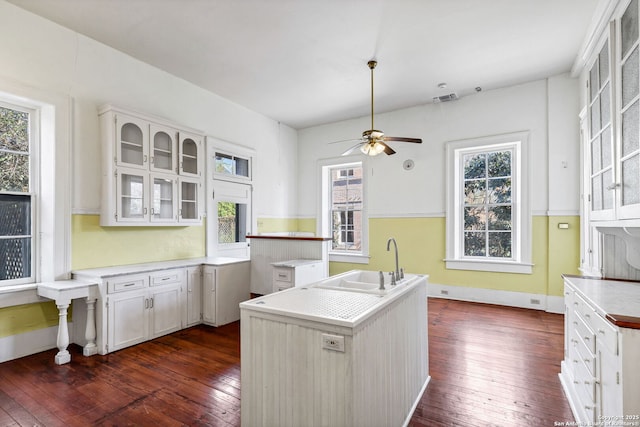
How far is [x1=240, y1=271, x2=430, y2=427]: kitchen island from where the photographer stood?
1514 millimetres

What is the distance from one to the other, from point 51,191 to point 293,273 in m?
2.63

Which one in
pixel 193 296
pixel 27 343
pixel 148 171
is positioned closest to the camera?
pixel 27 343

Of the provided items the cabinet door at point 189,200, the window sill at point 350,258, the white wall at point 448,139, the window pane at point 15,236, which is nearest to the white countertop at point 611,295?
the white wall at point 448,139

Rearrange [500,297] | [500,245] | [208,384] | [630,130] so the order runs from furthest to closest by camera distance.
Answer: [500,245]
[500,297]
[208,384]
[630,130]

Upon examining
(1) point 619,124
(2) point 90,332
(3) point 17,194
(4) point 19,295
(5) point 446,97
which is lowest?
(2) point 90,332

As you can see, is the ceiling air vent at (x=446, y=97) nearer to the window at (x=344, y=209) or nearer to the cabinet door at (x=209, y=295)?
the window at (x=344, y=209)

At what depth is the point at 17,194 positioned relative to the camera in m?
3.22

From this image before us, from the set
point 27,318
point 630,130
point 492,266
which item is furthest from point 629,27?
point 27,318

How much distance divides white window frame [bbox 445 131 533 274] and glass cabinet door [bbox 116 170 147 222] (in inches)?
176

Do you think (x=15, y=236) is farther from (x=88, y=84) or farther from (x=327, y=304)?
(x=327, y=304)

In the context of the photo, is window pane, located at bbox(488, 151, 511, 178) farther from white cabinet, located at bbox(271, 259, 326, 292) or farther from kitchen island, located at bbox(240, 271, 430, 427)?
kitchen island, located at bbox(240, 271, 430, 427)

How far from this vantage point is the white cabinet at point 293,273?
12.1ft

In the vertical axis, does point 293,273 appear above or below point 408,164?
below

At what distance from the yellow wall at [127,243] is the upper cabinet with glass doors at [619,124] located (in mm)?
4685
